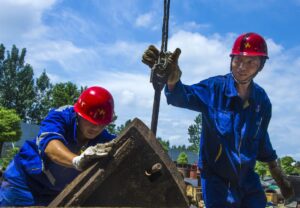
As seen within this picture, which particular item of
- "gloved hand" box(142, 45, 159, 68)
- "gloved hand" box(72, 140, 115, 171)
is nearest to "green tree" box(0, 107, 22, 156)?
"gloved hand" box(142, 45, 159, 68)

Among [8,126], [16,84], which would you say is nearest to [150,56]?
[8,126]

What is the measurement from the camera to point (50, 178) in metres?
3.30

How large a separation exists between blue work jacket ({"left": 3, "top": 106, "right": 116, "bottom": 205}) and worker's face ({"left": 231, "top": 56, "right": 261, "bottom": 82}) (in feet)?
4.32

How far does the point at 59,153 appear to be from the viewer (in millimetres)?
2791

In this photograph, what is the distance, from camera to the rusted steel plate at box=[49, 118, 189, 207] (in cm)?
233

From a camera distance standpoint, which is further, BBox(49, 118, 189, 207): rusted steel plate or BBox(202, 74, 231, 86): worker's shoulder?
BBox(202, 74, 231, 86): worker's shoulder

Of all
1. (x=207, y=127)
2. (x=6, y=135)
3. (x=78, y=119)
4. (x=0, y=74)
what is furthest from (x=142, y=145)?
(x=0, y=74)

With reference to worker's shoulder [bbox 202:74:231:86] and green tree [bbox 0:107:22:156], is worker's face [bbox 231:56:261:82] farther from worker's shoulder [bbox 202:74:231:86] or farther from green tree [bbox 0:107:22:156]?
green tree [bbox 0:107:22:156]

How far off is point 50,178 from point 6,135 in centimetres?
2704

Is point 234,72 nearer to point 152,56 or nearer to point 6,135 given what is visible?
point 152,56

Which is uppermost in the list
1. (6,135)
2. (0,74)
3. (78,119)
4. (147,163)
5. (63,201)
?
(0,74)

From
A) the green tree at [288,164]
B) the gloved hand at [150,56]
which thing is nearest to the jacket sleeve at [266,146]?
the gloved hand at [150,56]

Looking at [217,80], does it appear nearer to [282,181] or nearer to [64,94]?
[282,181]

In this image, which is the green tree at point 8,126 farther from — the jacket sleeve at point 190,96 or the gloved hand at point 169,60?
the gloved hand at point 169,60
